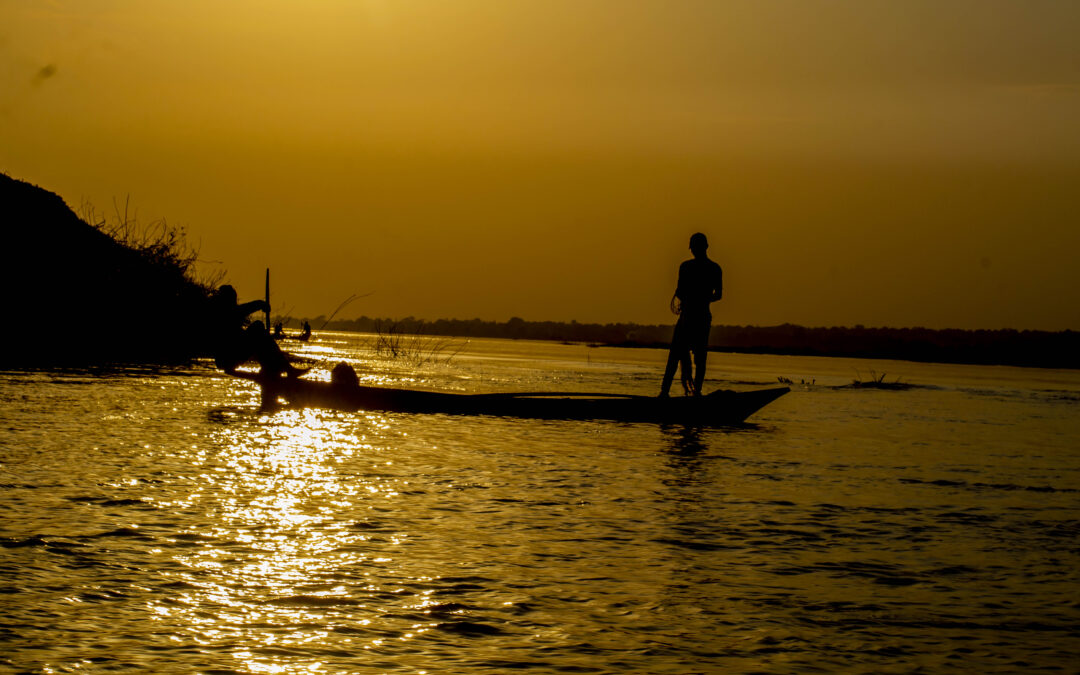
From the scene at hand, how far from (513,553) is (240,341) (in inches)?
437

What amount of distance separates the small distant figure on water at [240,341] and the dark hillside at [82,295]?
452 inches

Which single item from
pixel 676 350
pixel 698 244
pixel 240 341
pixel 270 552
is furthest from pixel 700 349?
pixel 270 552

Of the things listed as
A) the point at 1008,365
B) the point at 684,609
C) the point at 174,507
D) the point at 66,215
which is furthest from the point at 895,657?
the point at 1008,365

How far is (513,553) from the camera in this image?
698 centimetres

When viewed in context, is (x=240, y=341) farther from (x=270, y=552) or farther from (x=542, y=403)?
(x=270, y=552)

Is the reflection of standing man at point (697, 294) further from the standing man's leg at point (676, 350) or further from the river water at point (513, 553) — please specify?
the river water at point (513, 553)

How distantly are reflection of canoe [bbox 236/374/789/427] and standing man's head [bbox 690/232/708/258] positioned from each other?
7.09 feet

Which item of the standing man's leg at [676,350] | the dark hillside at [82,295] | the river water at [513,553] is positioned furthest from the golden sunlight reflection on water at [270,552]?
the dark hillside at [82,295]

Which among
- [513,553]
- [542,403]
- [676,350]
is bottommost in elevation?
[513,553]

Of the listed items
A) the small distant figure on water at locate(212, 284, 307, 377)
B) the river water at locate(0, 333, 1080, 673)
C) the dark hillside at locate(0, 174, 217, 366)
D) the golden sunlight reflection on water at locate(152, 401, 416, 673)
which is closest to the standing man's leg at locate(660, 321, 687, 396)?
the river water at locate(0, 333, 1080, 673)

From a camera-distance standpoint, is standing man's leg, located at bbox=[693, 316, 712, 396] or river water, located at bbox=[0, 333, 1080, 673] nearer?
river water, located at bbox=[0, 333, 1080, 673]

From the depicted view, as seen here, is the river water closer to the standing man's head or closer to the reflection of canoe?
the reflection of canoe

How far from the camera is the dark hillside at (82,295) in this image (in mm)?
28406

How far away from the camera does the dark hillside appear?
2841 centimetres
